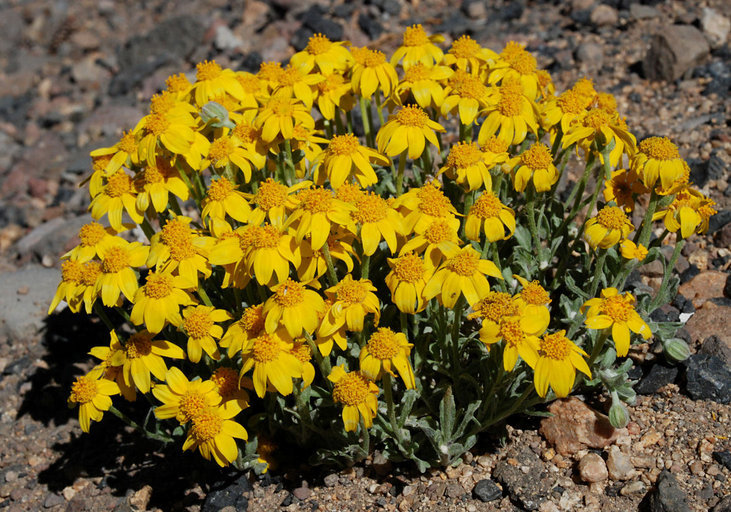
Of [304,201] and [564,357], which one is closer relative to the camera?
[564,357]

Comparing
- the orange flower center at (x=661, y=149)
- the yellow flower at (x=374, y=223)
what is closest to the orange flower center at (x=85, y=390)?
the yellow flower at (x=374, y=223)

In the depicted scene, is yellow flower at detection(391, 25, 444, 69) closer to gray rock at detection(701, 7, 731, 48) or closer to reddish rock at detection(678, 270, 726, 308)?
reddish rock at detection(678, 270, 726, 308)

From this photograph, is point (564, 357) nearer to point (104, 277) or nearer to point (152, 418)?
point (104, 277)

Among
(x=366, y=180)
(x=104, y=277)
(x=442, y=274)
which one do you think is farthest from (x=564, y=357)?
(x=104, y=277)

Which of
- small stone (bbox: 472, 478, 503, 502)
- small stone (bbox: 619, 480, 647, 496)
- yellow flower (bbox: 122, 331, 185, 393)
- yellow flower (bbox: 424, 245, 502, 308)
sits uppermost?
yellow flower (bbox: 424, 245, 502, 308)

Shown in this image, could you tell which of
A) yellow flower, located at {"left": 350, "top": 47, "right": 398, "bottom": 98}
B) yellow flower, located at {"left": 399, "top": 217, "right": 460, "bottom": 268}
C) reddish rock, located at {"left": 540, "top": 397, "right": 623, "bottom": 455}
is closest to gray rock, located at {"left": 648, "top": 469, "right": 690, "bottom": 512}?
reddish rock, located at {"left": 540, "top": 397, "right": 623, "bottom": 455}

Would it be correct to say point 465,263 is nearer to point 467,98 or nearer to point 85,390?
point 467,98

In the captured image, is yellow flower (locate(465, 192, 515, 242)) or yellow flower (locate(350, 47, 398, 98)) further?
yellow flower (locate(350, 47, 398, 98))
